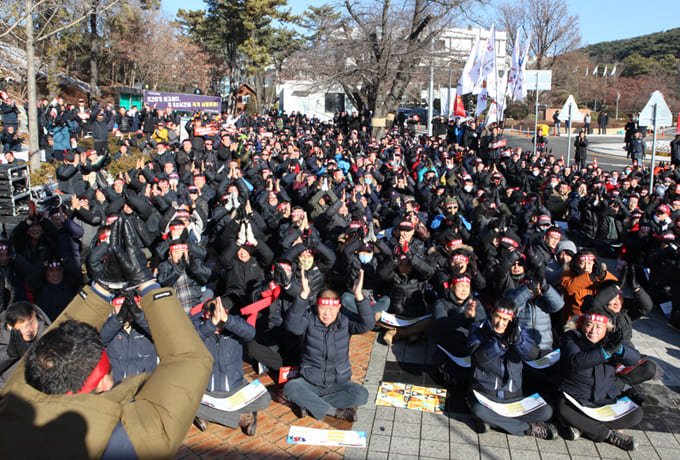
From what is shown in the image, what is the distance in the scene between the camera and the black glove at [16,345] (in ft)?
15.0

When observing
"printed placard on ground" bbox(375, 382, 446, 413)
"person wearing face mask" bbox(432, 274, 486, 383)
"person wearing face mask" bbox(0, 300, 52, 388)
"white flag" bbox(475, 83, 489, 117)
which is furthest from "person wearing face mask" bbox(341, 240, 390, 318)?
"white flag" bbox(475, 83, 489, 117)

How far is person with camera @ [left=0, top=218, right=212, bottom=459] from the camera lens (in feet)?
6.12

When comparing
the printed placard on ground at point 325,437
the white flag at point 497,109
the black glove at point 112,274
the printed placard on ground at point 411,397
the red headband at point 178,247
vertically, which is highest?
the white flag at point 497,109

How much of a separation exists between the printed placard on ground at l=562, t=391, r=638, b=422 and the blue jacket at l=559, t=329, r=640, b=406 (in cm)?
5

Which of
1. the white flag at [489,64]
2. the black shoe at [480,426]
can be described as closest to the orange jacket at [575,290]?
the black shoe at [480,426]

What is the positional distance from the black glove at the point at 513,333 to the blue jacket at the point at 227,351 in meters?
2.37

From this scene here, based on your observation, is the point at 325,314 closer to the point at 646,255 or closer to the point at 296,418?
the point at 296,418

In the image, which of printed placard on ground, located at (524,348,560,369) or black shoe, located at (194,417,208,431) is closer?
black shoe, located at (194,417,208,431)

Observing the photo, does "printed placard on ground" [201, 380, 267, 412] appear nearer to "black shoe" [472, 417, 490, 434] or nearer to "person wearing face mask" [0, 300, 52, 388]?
"person wearing face mask" [0, 300, 52, 388]

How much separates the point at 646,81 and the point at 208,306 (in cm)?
6444

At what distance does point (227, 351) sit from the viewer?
17.6 ft

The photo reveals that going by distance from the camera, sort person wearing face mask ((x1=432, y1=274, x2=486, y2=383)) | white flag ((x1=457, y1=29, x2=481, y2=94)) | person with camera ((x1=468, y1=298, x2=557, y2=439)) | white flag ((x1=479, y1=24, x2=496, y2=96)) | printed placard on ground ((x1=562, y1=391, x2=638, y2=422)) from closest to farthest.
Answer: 1. printed placard on ground ((x1=562, y1=391, x2=638, y2=422))
2. person with camera ((x1=468, y1=298, x2=557, y2=439))
3. person wearing face mask ((x1=432, y1=274, x2=486, y2=383))
4. white flag ((x1=479, y1=24, x2=496, y2=96))
5. white flag ((x1=457, y1=29, x2=481, y2=94))

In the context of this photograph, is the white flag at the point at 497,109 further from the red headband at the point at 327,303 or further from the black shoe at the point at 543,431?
the black shoe at the point at 543,431

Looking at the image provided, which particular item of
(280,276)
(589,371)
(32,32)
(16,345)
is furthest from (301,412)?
(32,32)
